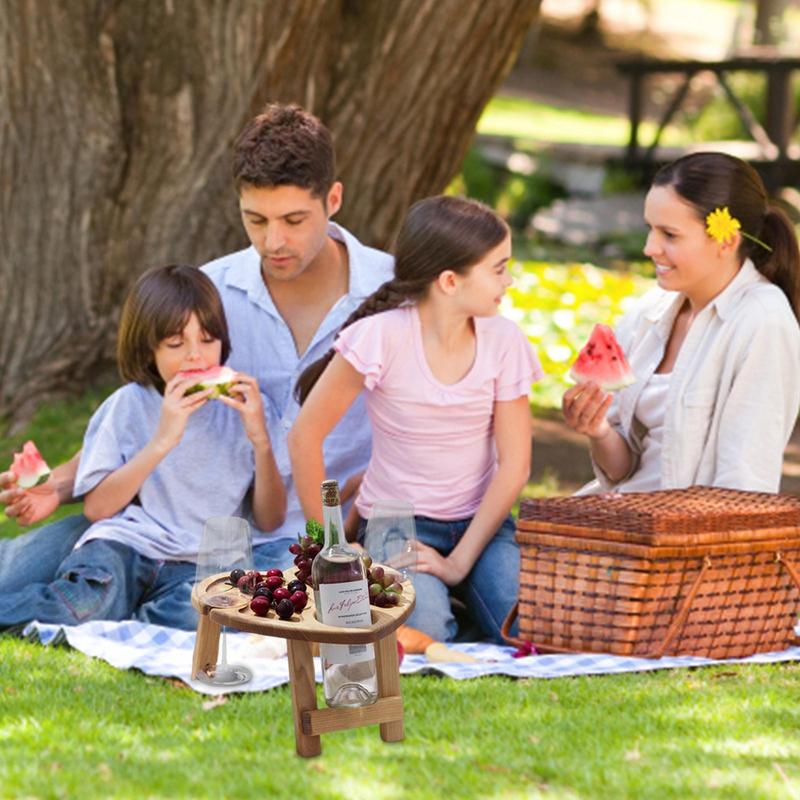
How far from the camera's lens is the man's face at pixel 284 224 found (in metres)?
5.48

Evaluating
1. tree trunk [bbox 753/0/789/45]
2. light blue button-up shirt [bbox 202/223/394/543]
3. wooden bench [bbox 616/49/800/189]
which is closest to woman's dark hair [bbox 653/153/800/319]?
light blue button-up shirt [bbox 202/223/394/543]

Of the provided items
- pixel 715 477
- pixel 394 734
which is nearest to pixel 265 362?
pixel 715 477

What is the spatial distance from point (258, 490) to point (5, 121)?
11.6 ft

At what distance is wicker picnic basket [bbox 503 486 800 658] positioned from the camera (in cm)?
476

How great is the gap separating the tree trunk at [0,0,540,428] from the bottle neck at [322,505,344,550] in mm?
4121

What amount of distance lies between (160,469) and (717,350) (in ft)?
6.41

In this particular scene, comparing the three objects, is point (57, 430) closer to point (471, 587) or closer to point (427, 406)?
point (427, 406)

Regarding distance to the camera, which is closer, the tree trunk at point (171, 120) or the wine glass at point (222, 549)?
the wine glass at point (222, 549)

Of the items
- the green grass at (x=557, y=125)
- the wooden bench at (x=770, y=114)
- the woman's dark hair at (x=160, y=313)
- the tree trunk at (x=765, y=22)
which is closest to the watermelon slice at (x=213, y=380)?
the woman's dark hair at (x=160, y=313)

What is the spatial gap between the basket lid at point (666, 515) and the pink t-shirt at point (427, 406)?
0.52 metres

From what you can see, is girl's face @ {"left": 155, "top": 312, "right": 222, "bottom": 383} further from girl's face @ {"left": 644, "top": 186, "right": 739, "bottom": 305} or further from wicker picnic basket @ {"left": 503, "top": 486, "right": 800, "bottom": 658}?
girl's face @ {"left": 644, "top": 186, "right": 739, "bottom": 305}

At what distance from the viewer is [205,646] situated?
4492 millimetres

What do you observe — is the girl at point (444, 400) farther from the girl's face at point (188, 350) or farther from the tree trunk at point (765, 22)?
the tree trunk at point (765, 22)

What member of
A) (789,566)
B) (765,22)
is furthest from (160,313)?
(765,22)
